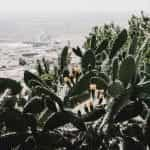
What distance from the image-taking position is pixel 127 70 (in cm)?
365

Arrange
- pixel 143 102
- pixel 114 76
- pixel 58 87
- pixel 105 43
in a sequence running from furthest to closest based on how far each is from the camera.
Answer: pixel 105 43 < pixel 58 87 < pixel 114 76 < pixel 143 102

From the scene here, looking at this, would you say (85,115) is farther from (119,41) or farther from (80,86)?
(119,41)

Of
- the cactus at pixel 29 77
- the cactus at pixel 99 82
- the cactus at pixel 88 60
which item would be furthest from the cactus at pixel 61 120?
the cactus at pixel 88 60

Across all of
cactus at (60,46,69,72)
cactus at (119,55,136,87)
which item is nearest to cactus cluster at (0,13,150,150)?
cactus at (119,55,136,87)

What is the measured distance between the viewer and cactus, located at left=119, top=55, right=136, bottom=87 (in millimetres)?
3613

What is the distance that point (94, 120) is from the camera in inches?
145

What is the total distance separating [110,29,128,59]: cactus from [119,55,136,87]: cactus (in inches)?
39.6

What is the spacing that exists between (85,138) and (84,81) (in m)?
0.41

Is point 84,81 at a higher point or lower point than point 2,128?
higher

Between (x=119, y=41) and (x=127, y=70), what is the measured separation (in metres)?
1.06

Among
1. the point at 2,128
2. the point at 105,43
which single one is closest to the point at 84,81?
the point at 2,128

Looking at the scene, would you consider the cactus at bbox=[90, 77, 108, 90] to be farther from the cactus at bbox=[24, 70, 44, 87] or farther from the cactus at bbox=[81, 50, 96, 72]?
the cactus at bbox=[81, 50, 96, 72]

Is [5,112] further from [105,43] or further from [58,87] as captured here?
[105,43]

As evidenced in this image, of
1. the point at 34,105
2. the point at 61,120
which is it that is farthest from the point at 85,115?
the point at 34,105
